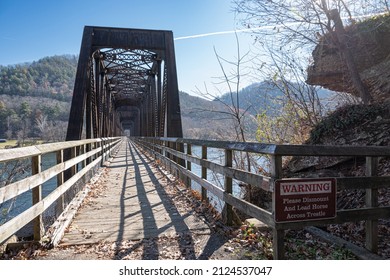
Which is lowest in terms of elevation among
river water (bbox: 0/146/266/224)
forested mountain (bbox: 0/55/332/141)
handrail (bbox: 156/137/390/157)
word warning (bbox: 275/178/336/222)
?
river water (bbox: 0/146/266/224)

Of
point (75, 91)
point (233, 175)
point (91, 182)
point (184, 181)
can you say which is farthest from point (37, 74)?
point (233, 175)

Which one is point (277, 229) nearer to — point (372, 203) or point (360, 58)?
point (372, 203)

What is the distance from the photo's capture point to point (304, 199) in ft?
7.82

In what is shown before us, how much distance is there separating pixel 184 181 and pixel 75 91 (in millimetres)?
4567

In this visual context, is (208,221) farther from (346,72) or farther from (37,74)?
(37,74)

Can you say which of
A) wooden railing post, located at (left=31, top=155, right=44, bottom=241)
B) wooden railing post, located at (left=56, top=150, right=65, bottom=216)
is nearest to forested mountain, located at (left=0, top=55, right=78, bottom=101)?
wooden railing post, located at (left=56, top=150, right=65, bottom=216)

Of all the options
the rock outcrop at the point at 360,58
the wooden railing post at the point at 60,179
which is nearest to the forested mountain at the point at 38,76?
the rock outcrop at the point at 360,58

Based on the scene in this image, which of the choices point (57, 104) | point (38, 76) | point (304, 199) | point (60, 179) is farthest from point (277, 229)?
point (57, 104)

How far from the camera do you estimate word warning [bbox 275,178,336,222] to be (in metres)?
2.32

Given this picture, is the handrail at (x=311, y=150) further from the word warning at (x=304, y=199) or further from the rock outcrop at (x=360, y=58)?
the rock outcrop at (x=360, y=58)

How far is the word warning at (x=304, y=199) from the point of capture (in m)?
2.32

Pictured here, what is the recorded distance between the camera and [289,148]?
7.97 feet

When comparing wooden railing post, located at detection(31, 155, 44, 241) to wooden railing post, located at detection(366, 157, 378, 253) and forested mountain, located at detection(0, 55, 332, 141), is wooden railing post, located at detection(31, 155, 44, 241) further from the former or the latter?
forested mountain, located at detection(0, 55, 332, 141)

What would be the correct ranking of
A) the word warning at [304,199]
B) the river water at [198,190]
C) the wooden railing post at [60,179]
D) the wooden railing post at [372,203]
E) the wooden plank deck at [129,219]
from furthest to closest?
the river water at [198,190] → the wooden railing post at [60,179] → the wooden plank deck at [129,219] → the wooden railing post at [372,203] → the word warning at [304,199]
